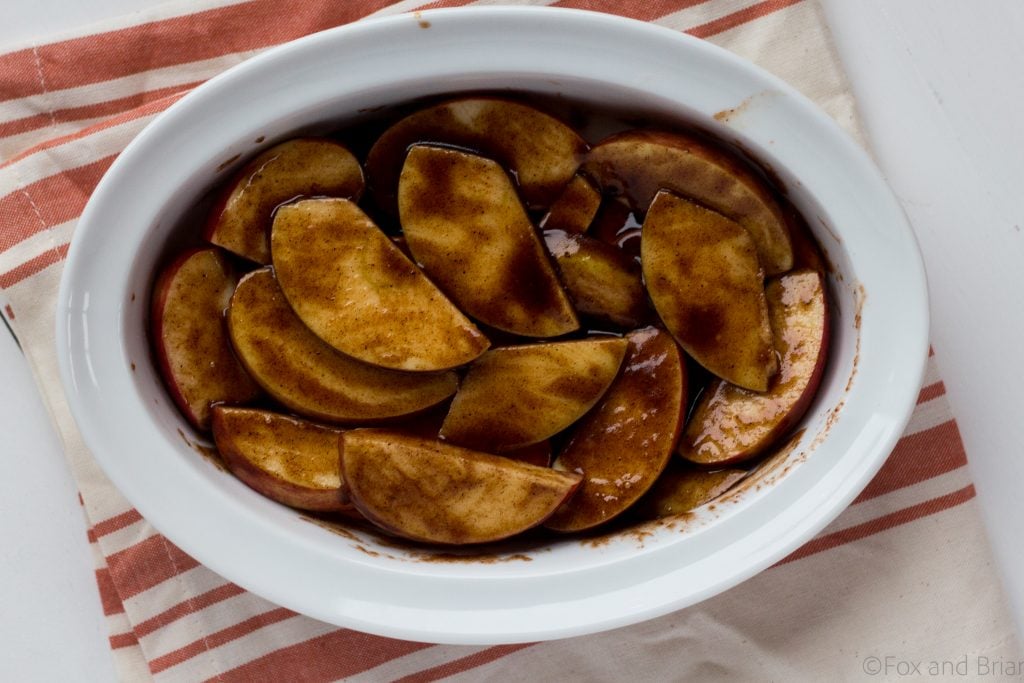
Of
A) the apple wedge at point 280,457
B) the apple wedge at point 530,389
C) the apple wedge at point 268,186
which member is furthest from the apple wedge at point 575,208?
the apple wedge at point 280,457

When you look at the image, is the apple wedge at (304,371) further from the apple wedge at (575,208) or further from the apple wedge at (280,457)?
the apple wedge at (575,208)

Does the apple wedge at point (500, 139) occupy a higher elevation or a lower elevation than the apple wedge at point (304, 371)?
higher

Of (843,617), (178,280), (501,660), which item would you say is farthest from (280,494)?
(843,617)

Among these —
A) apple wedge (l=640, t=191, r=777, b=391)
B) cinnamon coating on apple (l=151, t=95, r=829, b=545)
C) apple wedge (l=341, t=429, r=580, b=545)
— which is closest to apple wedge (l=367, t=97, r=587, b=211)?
cinnamon coating on apple (l=151, t=95, r=829, b=545)

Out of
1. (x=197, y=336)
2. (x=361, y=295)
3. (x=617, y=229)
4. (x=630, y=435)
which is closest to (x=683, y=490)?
(x=630, y=435)

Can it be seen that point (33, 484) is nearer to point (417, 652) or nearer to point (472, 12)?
point (417, 652)

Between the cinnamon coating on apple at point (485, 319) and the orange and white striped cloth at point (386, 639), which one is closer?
the cinnamon coating on apple at point (485, 319)

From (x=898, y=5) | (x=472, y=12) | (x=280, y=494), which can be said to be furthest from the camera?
(x=898, y=5)
